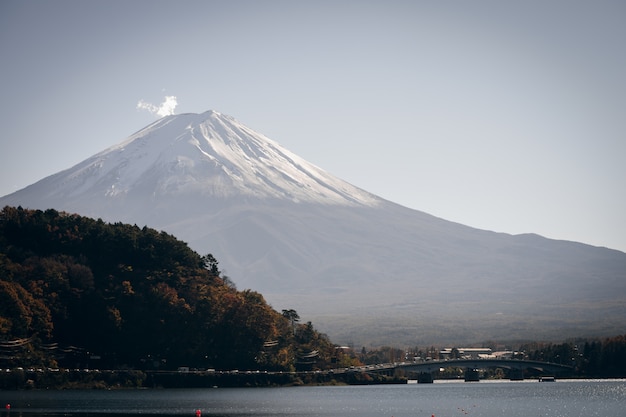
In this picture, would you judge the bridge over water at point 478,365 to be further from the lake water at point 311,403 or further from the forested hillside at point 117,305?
the lake water at point 311,403

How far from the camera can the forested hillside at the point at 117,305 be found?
128 meters

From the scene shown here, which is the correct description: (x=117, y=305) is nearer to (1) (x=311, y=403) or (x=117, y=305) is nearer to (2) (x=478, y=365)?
(1) (x=311, y=403)

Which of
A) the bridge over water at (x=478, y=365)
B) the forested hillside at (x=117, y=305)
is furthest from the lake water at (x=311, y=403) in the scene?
the bridge over water at (x=478, y=365)

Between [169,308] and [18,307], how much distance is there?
19582 millimetres

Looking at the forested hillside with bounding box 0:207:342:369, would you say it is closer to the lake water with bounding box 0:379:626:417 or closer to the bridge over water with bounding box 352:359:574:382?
the lake water with bounding box 0:379:626:417

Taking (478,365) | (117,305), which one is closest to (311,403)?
(117,305)

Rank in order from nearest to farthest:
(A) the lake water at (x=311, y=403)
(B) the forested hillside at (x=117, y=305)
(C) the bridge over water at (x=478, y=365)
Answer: (A) the lake water at (x=311, y=403)
(B) the forested hillside at (x=117, y=305)
(C) the bridge over water at (x=478, y=365)

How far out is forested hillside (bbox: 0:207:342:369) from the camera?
127688mm

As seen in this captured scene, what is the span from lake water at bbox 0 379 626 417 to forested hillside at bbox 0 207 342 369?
5818 mm

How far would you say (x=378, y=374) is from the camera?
176m

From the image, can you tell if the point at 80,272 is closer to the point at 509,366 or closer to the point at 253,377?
the point at 253,377

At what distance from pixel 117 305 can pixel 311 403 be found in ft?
105

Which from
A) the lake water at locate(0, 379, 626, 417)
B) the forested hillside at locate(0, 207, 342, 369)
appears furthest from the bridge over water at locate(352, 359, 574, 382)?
the lake water at locate(0, 379, 626, 417)

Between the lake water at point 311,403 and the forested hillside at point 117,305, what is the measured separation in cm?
582
